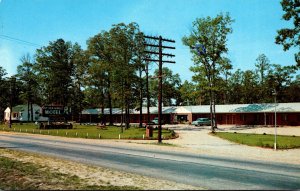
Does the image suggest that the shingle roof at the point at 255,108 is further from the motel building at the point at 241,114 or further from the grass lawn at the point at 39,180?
the grass lawn at the point at 39,180

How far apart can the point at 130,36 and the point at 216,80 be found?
18.5m

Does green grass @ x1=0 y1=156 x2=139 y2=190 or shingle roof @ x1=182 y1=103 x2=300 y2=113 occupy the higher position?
Answer: shingle roof @ x1=182 y1=103 x2=300 y2=113

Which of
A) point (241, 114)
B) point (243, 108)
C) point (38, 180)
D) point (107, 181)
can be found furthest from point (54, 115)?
point (107, 181)

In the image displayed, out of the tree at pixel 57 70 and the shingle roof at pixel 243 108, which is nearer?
the shingle roof at pixel 243 108

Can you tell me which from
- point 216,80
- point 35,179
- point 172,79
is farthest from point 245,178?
point 172,79

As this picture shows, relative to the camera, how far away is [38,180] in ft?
36.8

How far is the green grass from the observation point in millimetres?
10070

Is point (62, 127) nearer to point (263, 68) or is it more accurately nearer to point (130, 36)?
point (130, 36)

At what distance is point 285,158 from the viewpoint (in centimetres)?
2048

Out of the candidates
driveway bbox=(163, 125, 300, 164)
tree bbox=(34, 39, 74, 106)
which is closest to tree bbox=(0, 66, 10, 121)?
tree bbox=(34, 39, 74, 106)

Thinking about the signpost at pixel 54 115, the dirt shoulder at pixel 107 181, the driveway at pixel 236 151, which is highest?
the signpost at pixel 54 115

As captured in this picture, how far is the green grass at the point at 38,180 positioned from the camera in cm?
1007

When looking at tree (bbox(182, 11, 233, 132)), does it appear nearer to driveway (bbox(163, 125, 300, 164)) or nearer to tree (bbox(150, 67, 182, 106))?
driveway (bbox(163, 125, 300, 164))

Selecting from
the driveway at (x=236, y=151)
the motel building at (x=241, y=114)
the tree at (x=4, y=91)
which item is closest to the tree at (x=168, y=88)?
the motel building at (x=241, y=114)
